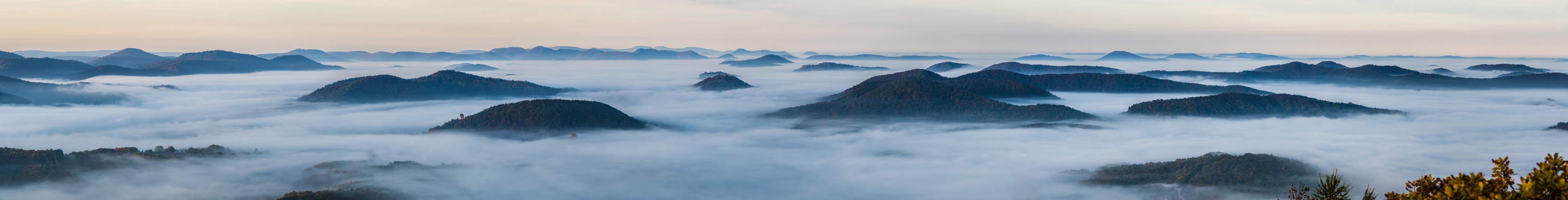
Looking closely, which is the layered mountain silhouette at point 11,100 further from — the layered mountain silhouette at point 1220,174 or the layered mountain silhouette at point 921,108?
the layered mountain silhouette at point 1220,174

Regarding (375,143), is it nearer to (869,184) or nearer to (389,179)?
(389,179)

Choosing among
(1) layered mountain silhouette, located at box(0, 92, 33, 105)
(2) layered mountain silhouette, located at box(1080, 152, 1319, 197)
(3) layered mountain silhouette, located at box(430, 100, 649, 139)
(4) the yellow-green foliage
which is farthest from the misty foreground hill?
(1) layered mountain silhouette, located at box(0, 92, 33, 105)

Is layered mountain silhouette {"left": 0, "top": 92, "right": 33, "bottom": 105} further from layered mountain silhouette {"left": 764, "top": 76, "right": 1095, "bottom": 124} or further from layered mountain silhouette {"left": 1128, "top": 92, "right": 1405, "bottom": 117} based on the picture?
layered mountain silhouette {"left": 1128, "top": 92, "right": 1405, "bottom": 117}

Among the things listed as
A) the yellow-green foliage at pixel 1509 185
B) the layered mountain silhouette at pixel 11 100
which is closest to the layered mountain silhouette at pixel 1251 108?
the yellow-green foliage at pixel 1509 185

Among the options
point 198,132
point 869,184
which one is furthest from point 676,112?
point 869,184

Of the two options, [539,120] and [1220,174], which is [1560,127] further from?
[539,120]

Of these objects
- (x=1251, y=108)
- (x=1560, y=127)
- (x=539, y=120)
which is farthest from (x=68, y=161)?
(x=1560, y=127)
